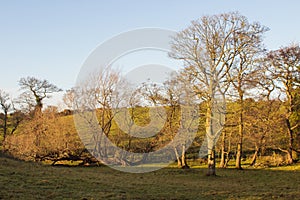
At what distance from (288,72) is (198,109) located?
1218 centimetres

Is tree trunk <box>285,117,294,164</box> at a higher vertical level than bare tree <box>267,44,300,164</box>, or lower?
lower

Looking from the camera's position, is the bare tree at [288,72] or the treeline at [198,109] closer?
the treeline at [198,109]

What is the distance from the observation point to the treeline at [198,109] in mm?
21891

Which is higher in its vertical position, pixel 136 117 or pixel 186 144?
pixel 136 117

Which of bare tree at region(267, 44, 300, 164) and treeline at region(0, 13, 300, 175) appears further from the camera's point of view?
bare tree at region(267, 44, 300, 164)

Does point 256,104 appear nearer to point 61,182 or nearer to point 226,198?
point 226,198

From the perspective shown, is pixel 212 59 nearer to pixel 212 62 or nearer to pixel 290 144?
pixel 212 62

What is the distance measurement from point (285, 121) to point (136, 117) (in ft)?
50.2

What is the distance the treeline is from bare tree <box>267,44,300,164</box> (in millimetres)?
89

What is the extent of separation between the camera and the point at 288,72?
30.2m

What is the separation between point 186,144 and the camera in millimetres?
29891

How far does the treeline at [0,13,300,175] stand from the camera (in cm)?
2189

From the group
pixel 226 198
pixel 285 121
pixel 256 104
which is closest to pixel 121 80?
pixel 256 104

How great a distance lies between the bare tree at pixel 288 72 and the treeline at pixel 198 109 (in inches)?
3.5
